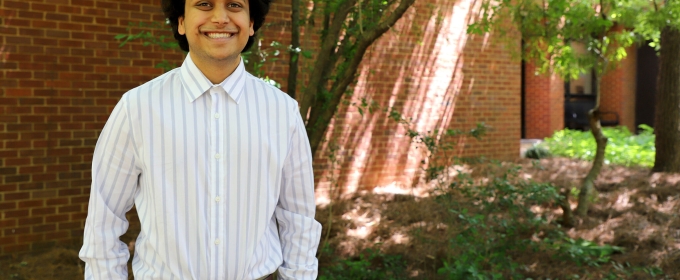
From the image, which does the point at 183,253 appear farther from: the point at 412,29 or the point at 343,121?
the point at 412,29

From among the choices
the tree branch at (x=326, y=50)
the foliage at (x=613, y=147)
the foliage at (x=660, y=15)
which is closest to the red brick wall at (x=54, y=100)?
the tree branch at (x=326, y=50)

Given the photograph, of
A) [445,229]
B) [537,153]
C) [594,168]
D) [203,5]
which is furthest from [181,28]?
[537,153]

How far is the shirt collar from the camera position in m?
2.03

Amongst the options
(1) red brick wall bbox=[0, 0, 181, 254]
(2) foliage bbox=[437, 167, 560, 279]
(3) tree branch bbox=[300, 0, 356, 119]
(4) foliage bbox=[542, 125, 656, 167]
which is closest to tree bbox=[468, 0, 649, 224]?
(2) foliage bbox=[437, 167, 560, 279]

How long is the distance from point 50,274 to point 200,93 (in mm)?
4036

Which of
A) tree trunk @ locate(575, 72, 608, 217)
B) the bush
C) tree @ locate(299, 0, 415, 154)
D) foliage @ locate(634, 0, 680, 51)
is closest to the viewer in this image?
tree @ locate(299, 0, 415, 154)

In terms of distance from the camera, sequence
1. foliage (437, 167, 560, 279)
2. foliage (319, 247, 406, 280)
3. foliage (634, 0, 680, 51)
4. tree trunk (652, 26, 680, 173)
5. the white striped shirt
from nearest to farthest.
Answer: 1. the white striped shirt
2. foliage (437, 167, 560, 279)
3. foliage (319, 247, 406, 280)
4. foliage (634, 0, 680, 51)
5. tree trunk (652, 26, 680, 173)

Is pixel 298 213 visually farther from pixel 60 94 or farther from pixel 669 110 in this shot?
pixel 669 110

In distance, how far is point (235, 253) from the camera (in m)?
2.02

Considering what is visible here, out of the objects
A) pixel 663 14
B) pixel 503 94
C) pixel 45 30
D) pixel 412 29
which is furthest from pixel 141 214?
pixel 503 94

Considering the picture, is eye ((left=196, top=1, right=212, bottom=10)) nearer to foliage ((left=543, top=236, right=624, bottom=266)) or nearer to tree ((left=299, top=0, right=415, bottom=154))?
tree ((left=299, top=0, right=415, bottom=154))

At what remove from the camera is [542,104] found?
1633 cm

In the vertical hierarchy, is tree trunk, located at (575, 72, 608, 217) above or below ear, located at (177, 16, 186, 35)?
below

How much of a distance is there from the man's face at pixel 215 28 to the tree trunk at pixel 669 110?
9548 millimetres
